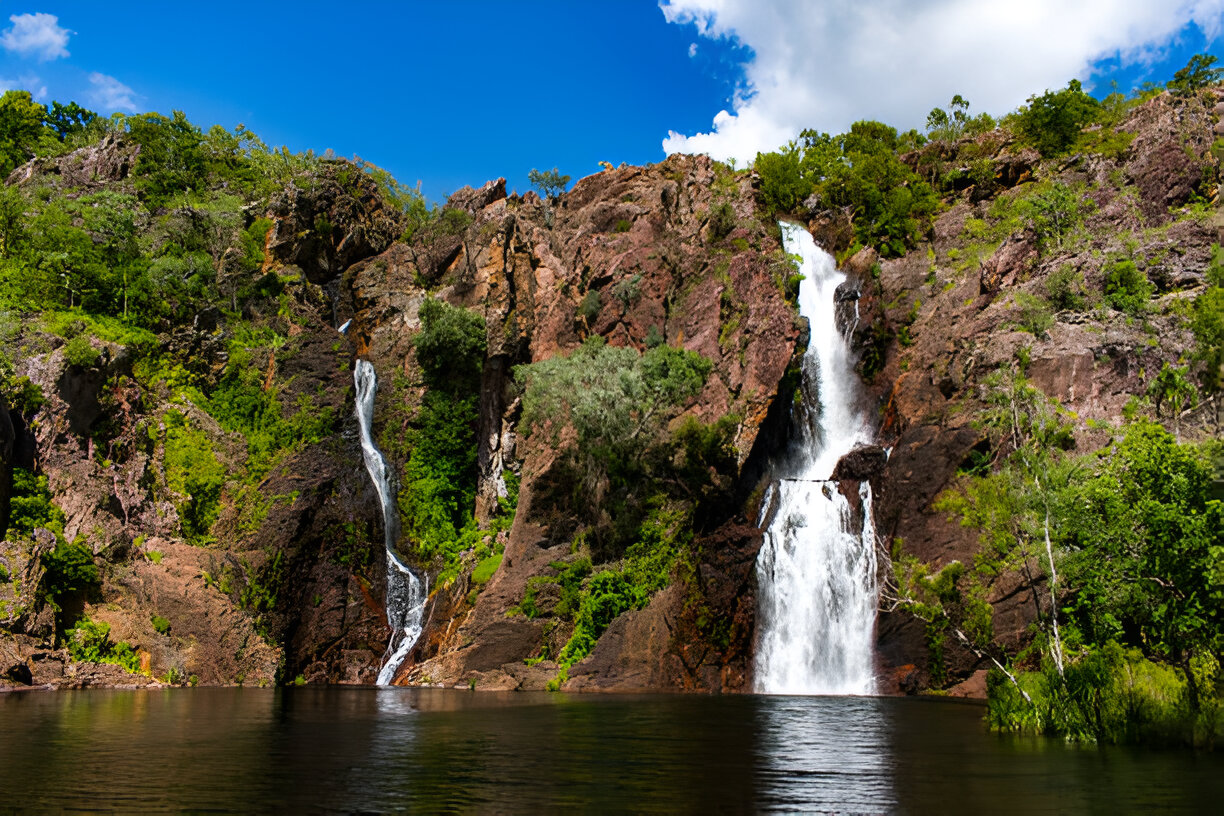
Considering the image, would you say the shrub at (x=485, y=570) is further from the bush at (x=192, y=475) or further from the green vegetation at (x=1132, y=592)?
the green vegetation at (x=1132, y=592)

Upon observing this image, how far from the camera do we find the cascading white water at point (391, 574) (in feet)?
146

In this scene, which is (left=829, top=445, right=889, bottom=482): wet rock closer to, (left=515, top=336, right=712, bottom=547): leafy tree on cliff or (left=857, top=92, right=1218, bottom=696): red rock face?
(left=857, top=92, right=1218, bottom=696): red rock face

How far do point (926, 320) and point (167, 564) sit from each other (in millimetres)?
42107

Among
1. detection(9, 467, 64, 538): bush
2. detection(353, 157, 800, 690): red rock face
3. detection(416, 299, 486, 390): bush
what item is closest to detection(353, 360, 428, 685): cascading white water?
detection(353, 157, 800, 690): red rock face

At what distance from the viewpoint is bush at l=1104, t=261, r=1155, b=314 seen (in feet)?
127

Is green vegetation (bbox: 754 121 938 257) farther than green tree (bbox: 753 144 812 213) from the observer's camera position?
No

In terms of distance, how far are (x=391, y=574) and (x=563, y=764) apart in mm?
34666

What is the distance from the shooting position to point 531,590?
134 feet

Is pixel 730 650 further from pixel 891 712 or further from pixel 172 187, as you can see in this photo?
pixel 172 187

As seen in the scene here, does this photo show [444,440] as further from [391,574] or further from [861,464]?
[861,464]

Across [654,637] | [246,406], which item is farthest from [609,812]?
[246,406]

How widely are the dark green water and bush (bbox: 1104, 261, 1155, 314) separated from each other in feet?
78.0

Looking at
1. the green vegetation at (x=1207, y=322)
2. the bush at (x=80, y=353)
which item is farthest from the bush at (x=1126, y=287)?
the bush at (x=80, y=353)

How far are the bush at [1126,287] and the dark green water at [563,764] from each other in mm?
23771
